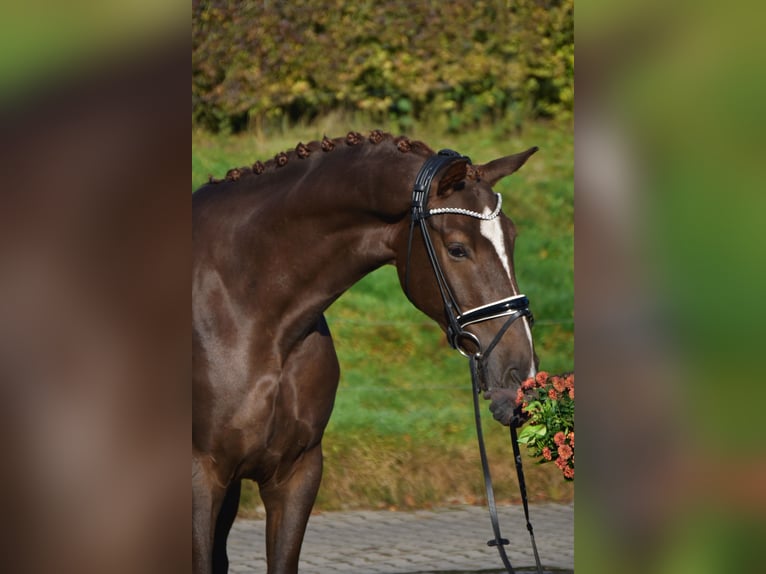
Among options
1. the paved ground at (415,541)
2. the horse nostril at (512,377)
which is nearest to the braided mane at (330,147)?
the horse nostril at (512,377)

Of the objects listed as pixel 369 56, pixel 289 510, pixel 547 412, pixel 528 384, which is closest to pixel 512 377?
pixel 528 384

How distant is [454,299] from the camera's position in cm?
380

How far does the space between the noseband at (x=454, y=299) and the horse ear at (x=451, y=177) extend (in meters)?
0.02

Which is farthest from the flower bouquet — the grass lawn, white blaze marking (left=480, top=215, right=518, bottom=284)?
the grass lawn

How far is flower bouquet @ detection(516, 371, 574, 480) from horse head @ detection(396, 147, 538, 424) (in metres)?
0.09

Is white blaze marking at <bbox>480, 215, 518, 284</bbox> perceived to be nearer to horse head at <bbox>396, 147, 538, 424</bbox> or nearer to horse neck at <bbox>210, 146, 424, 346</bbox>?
horse head at <bbox>396, 147, 538, 424</bbox>

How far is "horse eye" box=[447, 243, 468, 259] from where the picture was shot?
12.4 feet
